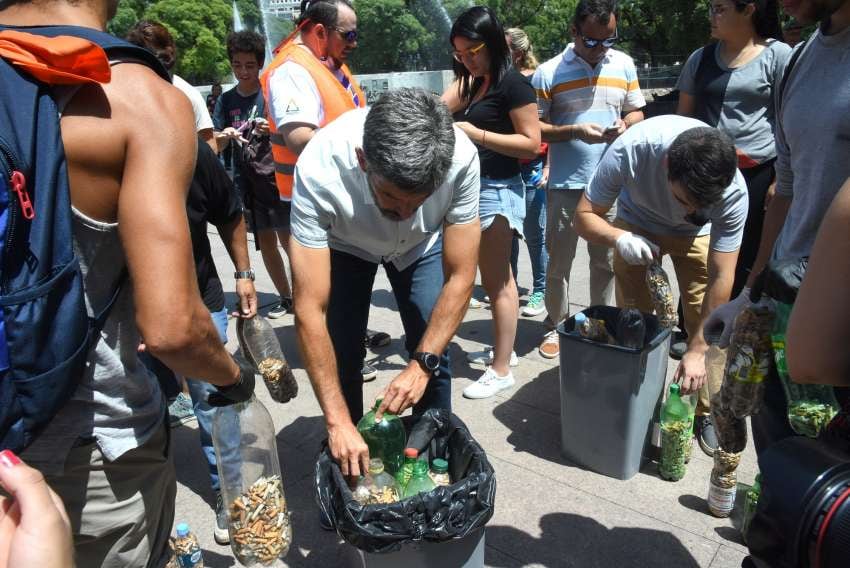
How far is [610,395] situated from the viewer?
2707mm

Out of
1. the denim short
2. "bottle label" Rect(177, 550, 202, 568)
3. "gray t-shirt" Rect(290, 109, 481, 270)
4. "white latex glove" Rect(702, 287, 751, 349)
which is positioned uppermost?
"gray t-shirt" Rect(290, 109, 481, 270)

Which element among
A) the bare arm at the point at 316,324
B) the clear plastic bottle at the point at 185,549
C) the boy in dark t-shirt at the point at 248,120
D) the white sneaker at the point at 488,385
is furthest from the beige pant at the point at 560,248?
the clear plastic bottle at the point at 185,549

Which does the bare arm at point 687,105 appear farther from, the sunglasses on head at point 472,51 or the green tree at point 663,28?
the green tree at point 663,28

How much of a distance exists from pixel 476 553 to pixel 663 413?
1212 mm

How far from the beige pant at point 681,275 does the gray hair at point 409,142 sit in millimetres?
1503

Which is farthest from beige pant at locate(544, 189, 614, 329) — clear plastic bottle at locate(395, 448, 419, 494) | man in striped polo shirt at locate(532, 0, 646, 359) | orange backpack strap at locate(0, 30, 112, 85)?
orange backpack strap at locate(0, 30, 112, 85)

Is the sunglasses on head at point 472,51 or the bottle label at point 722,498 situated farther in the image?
the sunglasses on head at point 472,51

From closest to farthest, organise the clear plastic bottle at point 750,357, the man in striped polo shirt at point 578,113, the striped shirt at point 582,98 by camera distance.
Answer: the clear plastic bottle at point 750,357 → the man in striped polo shirt at point 578,113 → the striped shirt at point 582,98

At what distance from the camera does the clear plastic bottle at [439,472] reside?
2113mm

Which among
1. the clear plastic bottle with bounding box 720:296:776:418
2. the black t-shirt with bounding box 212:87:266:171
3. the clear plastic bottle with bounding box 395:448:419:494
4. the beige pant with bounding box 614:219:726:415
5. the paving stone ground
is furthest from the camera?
the black t-shirt with bounding box 212:87:266:171

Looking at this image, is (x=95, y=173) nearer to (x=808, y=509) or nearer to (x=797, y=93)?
(x=808, y=509)

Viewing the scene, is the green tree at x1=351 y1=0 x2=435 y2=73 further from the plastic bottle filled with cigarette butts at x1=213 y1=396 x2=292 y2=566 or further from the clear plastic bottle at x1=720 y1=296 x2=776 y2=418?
the clear plastic bottle at x1=720 y1=296 x2=776 y2=418

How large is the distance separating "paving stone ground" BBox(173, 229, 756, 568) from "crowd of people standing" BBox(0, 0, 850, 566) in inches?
7.2

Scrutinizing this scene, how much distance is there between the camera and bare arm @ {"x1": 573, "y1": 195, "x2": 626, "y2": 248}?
2.88 metres
